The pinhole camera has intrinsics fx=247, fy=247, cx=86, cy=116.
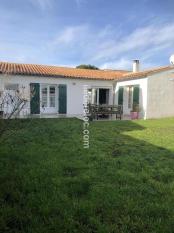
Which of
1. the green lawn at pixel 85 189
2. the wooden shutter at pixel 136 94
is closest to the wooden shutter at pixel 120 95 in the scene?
the wooden shutter at pixel 136 94

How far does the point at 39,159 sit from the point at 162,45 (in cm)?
2043

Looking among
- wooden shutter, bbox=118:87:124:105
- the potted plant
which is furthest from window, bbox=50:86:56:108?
the potted plant

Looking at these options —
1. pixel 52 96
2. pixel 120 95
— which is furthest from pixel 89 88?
pixel 52 96

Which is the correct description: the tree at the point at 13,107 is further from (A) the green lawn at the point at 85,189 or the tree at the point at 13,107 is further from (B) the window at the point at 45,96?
(B) the window at the point at 45,96

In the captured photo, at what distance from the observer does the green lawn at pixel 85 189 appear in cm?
330

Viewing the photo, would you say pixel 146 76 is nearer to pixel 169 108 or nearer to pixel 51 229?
pixel 169 108

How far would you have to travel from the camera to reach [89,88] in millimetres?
21828

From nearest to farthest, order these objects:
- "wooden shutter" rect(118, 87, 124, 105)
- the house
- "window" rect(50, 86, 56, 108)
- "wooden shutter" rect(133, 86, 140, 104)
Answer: the house, "wooden shutter" rect(133, 86, 140, 104), "window" rect(50, 86, 56, 108), "wooden shutter" rect(118, 87, 124, 105)

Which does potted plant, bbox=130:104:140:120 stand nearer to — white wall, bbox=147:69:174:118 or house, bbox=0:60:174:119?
house, bbox=0:60:174:119

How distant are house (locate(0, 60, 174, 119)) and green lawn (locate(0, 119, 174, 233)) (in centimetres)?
1179

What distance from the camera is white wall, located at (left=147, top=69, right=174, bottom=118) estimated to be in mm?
19000

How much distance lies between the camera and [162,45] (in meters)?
23.2

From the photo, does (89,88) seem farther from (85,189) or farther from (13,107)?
(85,189)

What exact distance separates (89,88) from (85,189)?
1779cm
